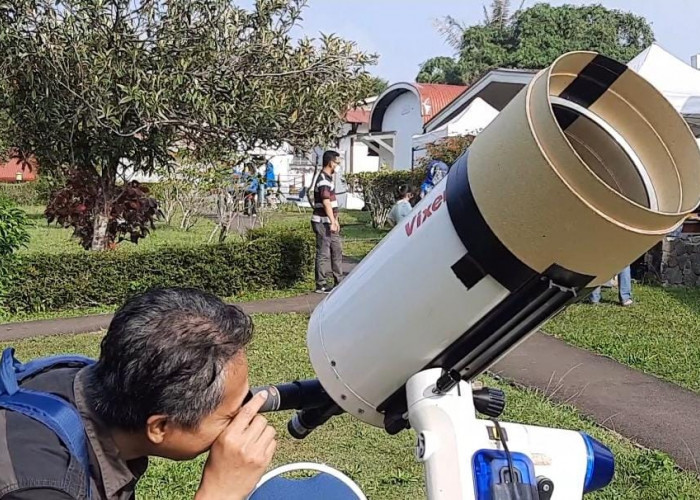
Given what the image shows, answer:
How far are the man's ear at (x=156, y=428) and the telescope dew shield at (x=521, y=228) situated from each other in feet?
1.22

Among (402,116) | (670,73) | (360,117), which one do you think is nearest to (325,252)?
(670,73)

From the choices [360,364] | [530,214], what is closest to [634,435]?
[360,364]

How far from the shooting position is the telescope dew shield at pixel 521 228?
3.86 ft

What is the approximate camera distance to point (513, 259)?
51.4 inches

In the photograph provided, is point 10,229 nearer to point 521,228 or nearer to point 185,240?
point 521,228

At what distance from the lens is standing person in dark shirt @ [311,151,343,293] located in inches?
307

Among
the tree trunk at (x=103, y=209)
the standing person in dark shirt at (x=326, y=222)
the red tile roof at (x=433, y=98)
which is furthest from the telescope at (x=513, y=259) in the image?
the red tile roof at (x=433, y=98)

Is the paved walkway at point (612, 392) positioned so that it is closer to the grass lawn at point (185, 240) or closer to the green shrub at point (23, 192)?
the grass lawn at point (185, 240)

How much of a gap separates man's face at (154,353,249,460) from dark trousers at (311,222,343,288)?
20.9ft

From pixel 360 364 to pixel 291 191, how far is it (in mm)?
21235

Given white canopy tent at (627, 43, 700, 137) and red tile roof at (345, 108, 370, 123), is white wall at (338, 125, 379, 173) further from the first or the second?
white canopy tent at (627, 43, 700, 137)

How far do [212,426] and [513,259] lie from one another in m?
0.65

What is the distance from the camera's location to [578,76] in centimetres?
135

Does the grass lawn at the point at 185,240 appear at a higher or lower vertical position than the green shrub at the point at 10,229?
lower
